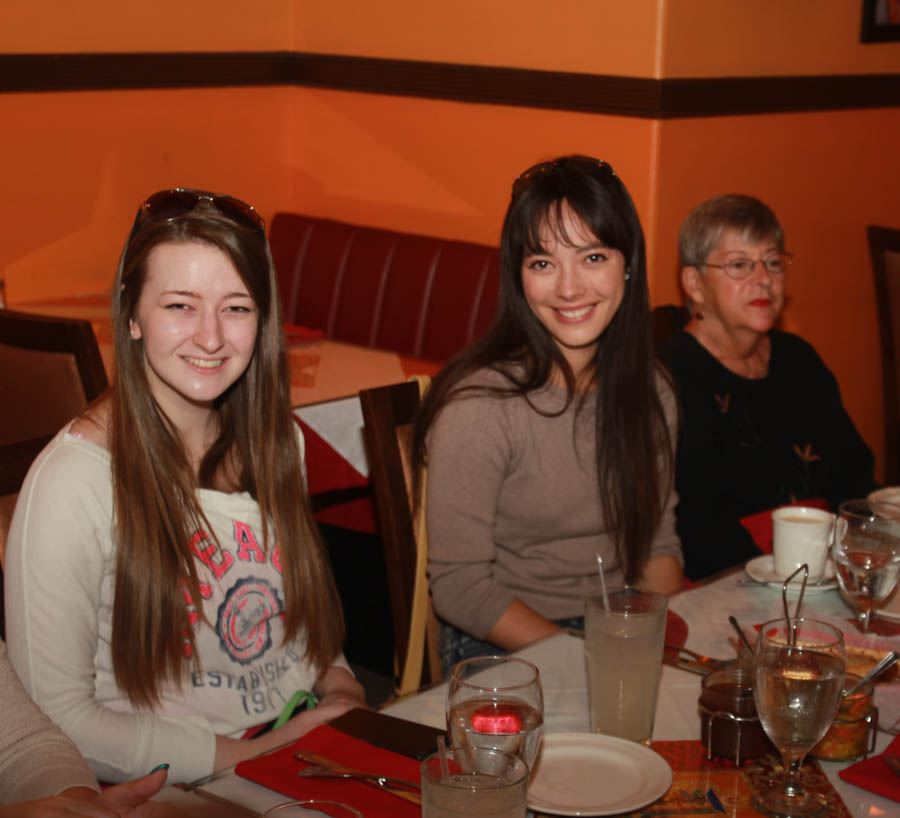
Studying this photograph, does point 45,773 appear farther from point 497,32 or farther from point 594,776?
point 497,32

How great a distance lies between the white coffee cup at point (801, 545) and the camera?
175 centimetres

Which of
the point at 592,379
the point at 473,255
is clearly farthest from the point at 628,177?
the point at 592,379

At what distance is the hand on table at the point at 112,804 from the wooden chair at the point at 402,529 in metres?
0.83

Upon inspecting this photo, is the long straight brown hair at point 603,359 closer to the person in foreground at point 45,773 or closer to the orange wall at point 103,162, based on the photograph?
the person in foreground at point 45,773

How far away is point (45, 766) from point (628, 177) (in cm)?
274

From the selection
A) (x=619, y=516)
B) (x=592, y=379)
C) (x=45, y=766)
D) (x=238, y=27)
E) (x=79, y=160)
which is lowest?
(x=45, y=766)

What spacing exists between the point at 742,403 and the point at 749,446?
0.31 feet

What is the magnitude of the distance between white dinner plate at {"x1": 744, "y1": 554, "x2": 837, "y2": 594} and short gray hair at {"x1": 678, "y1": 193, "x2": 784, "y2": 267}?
3.44 ft

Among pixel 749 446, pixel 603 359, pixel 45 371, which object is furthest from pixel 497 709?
pixel 45 371

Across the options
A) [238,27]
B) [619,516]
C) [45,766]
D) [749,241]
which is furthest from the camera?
[238,27]

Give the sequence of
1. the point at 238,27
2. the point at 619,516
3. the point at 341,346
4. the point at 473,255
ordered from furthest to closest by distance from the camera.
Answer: the point at 238,27 → the point at 473,255 → the point at 341,346 → the point at 619,516

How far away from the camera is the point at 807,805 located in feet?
3.72

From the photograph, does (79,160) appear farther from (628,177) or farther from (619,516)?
(619,516)

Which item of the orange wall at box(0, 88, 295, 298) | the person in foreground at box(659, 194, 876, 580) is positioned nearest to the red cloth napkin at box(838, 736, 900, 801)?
the person in foreground at box(659, 194, 876, 580)
